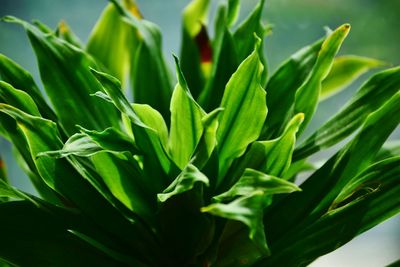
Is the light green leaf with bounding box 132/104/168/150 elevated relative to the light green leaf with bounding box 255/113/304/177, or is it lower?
elevated

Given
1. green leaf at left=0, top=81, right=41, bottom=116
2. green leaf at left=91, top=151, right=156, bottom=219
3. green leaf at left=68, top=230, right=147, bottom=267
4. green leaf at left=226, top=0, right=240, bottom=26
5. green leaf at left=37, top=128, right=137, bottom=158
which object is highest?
green leaf at left=226, top=0, right=240, bottom=26

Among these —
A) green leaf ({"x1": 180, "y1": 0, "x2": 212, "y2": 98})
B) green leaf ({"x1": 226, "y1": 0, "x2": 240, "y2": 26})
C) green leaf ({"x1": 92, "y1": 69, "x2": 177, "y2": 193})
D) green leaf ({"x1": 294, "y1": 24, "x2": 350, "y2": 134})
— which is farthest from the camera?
green leaf ({"x1": 180, "y1": 0, "x2": 212, "y2": 98})

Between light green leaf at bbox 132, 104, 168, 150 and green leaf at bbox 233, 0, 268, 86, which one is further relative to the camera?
green leaf at bbox 233, 0, 268, 86

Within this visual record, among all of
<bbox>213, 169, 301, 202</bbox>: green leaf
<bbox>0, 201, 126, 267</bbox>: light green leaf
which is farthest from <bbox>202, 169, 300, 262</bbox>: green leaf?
<bbox>0, 201, 126, 267</bbox>: light green leaf

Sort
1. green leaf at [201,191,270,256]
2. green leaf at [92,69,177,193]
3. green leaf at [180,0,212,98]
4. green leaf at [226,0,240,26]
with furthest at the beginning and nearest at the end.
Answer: green leaf at [180,0,212,98], green leaf at [226,0,240,26], green leaf at [92,69,177,193], green leaf at [201,191,270,256]

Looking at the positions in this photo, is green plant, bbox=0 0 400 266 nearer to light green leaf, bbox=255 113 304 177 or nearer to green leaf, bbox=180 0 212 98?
light green leaf, bbox=255 113 304 177

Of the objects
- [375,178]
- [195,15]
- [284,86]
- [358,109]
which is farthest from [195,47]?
[375,178]

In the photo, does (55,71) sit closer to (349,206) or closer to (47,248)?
(47,248)

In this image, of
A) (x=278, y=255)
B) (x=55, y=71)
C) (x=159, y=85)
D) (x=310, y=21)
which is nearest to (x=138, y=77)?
(x=159, y=85)
